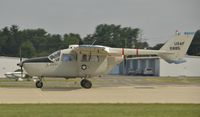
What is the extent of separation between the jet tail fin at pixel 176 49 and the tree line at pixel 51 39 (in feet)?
350

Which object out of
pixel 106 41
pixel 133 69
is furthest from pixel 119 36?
pixel 133 69

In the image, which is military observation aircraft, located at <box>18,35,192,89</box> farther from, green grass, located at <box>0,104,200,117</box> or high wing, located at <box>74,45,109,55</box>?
green grass, located at <box>0,104,200,117</box>

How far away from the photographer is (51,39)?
163250 millimetres

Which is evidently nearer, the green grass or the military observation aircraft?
the green grass

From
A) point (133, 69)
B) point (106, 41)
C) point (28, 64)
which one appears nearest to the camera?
point (28, 64)

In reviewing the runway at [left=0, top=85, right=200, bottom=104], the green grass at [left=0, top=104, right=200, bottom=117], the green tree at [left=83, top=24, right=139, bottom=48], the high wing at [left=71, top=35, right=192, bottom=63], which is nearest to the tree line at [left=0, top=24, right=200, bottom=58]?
the green tree at [left=83, top=24, right=139, bottom=48]

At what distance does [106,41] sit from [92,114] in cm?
15335

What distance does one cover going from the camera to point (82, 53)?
1115 inches

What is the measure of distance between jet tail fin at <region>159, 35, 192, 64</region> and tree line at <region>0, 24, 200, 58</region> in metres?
107

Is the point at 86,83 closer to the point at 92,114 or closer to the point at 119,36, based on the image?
the point at 92,114

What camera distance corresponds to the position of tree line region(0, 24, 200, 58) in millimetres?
145250

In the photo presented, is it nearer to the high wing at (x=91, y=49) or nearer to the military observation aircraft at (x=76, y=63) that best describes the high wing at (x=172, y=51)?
the military observation aircraft at (x=76, y=63)

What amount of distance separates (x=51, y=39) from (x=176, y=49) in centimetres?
13519

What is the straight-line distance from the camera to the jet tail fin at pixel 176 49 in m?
30.1
